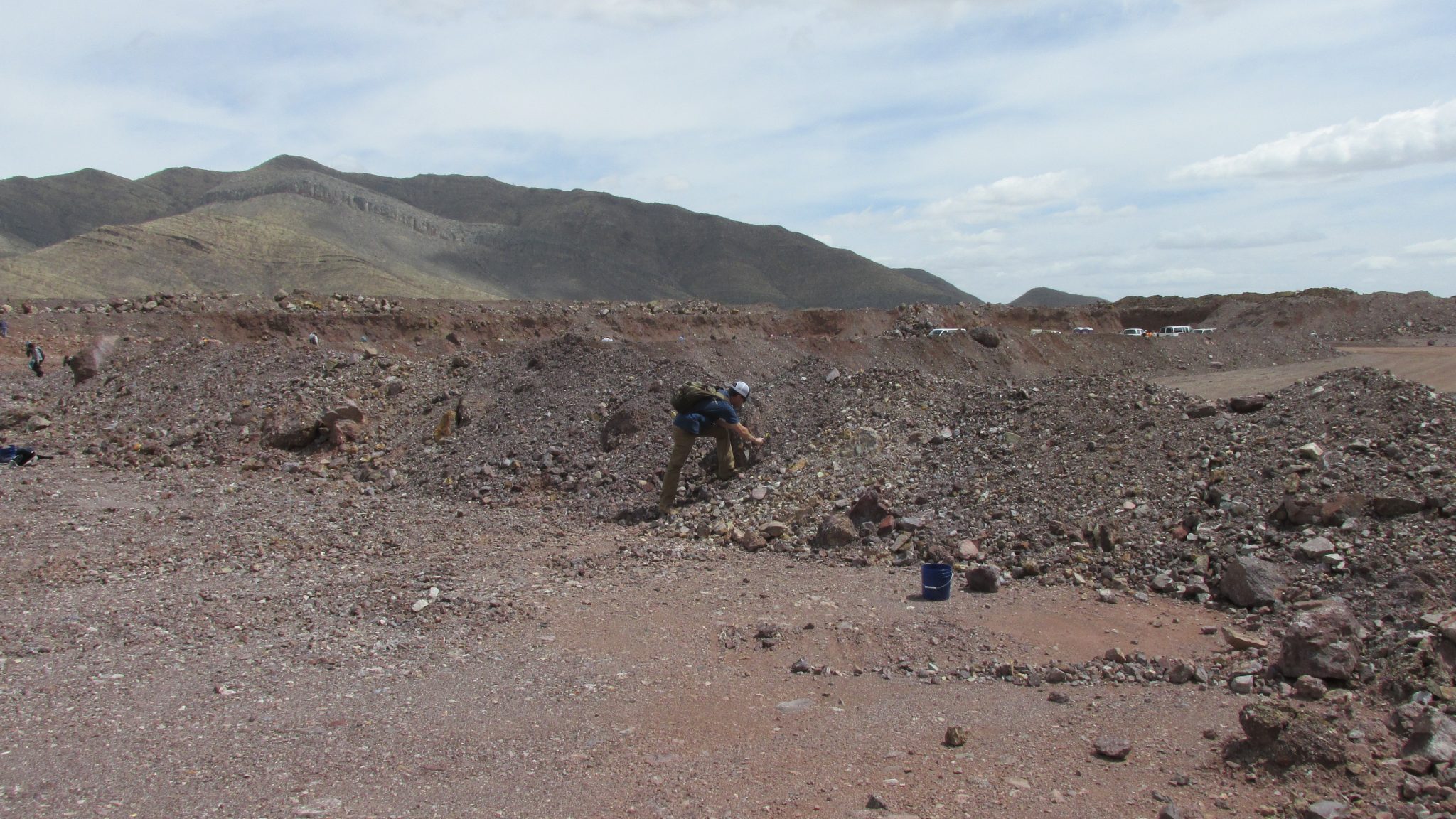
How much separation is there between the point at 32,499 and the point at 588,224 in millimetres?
95470

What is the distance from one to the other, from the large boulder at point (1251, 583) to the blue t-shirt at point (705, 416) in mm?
4794

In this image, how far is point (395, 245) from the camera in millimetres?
78625


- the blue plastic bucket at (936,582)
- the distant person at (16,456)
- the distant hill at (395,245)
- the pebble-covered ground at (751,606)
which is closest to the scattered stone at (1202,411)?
the pebble-covered ground at (751,606)

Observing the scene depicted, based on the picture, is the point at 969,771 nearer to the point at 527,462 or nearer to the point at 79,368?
the point at 527,462

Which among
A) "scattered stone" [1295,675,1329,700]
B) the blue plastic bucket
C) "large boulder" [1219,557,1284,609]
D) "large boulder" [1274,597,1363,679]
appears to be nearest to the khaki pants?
the blue plastic bucket

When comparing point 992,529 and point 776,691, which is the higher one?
point 992,529

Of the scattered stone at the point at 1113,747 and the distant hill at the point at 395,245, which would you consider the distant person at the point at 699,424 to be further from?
the distant hill at the point at 395,245

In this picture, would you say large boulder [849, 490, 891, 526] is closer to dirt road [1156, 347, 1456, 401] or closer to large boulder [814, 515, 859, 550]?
large boulder [814, 515, 859, 550]

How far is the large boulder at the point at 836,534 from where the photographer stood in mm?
8531

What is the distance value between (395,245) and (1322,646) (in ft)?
264

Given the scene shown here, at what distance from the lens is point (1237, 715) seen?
5.07 metres

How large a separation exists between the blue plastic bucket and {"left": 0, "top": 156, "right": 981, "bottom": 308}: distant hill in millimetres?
49362

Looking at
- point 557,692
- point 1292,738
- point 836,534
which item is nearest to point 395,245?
point 836,534

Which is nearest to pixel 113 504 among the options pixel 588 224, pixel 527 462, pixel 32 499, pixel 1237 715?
pixel 32 499
